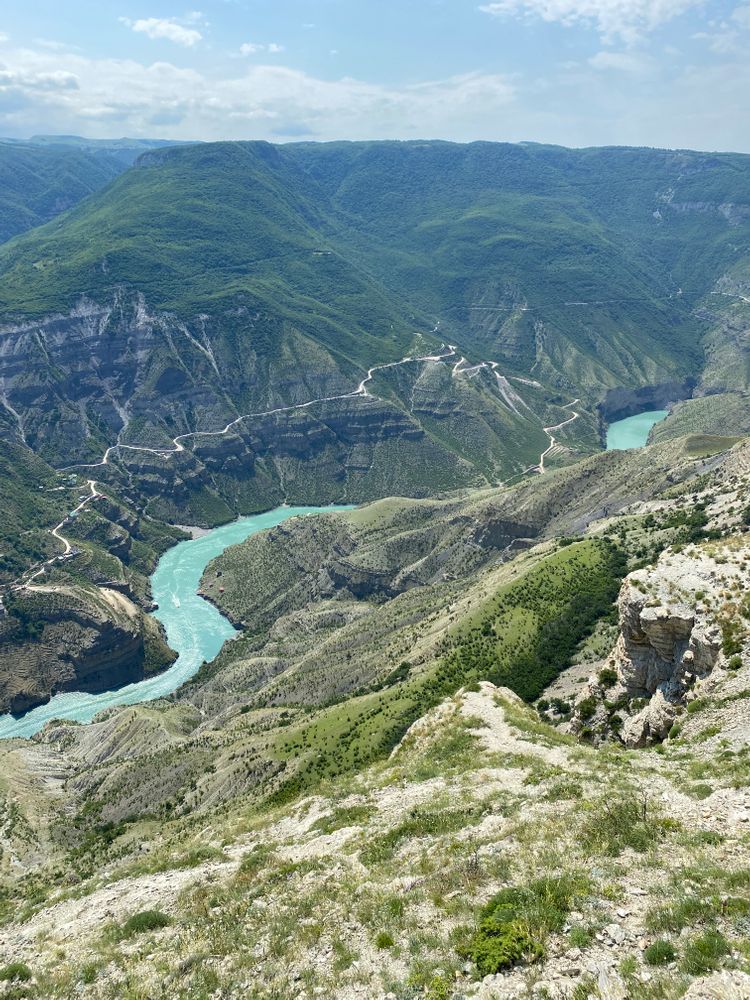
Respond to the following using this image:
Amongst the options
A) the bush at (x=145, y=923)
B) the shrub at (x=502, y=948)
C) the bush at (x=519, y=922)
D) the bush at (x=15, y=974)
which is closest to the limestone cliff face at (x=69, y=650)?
the bush at (x=15, y=974)

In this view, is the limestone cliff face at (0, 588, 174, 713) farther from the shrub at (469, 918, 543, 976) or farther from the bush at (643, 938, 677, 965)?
the bush at (643, 938, 677, 965)

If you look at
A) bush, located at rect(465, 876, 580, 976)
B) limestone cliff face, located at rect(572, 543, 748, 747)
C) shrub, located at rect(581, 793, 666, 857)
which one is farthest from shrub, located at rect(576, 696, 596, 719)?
bush, located at rect(465, 876, 580, 976)

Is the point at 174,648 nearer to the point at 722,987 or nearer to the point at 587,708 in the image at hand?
the point at 587,708

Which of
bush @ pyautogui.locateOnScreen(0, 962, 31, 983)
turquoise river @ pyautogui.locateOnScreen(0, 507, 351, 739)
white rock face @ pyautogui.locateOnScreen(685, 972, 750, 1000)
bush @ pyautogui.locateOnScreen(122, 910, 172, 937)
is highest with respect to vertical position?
white rock face @ pyautogui.locateOnScreen(685, 972, 750, 1000)

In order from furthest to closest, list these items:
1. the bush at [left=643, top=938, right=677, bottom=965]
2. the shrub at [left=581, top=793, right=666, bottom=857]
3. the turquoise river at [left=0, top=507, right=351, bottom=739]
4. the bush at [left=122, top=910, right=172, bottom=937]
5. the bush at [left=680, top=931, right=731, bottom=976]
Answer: the turquoise river at [left=0, top=507, right=351, bottom=739]
the bush at [left=122, top=910, right=172, bottom=937]
the shrub at [left=581, top=793, right=666, bottom=857]
the bush at [left=643, top=938, right=677, bottom=965]
the bush at [left=680, top=931, right=731, bottom=976]

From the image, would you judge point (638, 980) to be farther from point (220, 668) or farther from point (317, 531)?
point (317, 531)

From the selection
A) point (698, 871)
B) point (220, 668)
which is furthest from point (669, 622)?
point (220, 668)

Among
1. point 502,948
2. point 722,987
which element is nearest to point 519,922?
point 502,948
